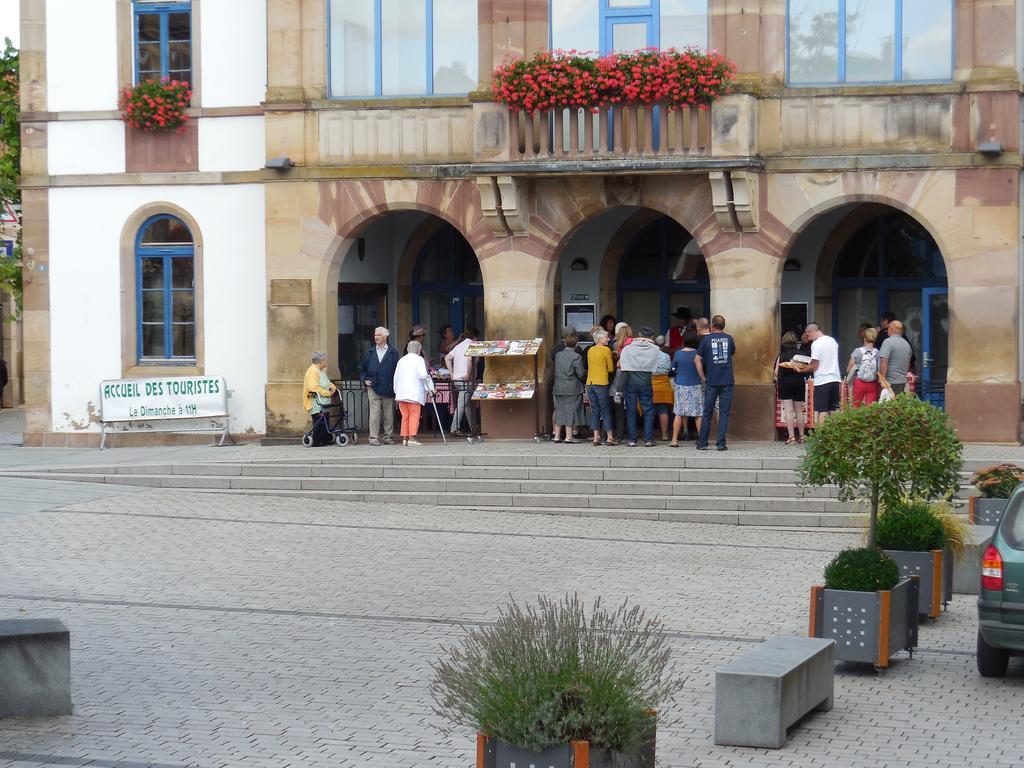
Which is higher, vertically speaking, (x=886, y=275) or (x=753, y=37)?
(x=753, y=37)

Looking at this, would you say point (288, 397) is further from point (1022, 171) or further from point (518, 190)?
point (1022, 171)

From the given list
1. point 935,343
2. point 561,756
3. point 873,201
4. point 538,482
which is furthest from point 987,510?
point 561,756

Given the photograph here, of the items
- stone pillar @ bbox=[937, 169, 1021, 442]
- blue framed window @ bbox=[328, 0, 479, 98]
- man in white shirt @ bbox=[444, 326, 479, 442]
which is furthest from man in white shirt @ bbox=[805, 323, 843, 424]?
blue framed window @ bbox=[328, 0, 479, 98]

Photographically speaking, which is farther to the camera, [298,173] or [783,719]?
[298,173]

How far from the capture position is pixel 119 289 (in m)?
26.0

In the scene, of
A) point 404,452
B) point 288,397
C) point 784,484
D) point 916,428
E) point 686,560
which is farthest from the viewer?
point 288,397

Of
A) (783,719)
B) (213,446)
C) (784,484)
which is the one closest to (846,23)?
(784,484)

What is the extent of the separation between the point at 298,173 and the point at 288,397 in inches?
128

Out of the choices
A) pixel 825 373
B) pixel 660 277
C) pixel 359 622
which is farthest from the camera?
pixel 660 277

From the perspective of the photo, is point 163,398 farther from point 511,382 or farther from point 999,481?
point 999,481

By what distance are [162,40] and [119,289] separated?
12.6ft

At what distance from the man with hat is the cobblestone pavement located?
713 cm

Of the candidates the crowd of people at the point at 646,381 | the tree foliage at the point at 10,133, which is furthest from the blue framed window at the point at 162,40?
the crowd of people at the point at 646,381

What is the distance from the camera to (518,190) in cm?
2373
